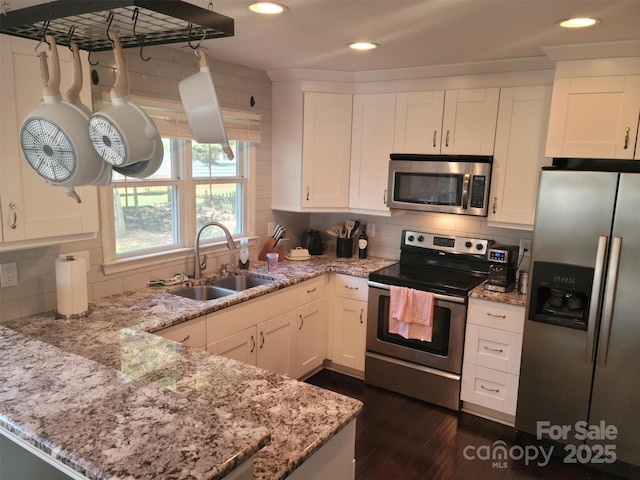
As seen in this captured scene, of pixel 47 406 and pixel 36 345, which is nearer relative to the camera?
pixel 47 406

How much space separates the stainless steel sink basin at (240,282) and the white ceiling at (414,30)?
5.00 feet

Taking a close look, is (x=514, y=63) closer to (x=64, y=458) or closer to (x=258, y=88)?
(x=258, y=88)

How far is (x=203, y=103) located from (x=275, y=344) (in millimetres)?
2242

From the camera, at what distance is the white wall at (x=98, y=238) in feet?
7.63

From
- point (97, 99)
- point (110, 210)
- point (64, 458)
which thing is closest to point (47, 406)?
point (64, 458)

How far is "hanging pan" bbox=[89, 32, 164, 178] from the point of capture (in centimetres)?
114

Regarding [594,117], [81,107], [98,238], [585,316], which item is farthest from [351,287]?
[81,107]

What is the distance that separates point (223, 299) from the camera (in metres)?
2.75

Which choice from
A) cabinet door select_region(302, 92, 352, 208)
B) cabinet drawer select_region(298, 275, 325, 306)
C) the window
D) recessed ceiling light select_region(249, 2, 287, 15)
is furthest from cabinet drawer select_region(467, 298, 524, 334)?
A: recessed ceiling light select_region(249, 2, 287, 15)

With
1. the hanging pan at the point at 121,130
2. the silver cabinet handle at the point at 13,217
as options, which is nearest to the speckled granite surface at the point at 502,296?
the hanging pan at the point at 121,130

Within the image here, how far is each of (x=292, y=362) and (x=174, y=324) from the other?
49.0 inches

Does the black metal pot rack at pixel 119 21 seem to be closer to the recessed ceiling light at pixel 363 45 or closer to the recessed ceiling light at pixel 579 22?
the recessed ceiling light at pixel 363 45

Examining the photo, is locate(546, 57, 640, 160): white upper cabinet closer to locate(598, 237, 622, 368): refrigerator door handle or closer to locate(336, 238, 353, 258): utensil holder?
locate(598, 237, 622, 368): refrigerator door handle
